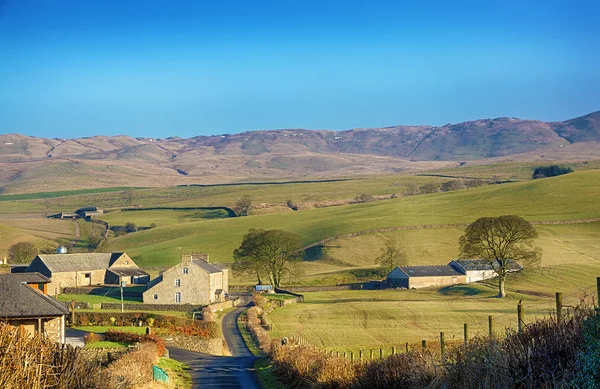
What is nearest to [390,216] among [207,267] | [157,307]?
[207,267]

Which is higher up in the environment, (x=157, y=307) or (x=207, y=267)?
(x=207, y=267)

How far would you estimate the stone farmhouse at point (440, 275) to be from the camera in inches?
3440

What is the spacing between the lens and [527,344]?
1398 cm

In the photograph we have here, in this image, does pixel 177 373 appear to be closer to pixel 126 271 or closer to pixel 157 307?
pixel 157 307

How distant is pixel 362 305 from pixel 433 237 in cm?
4187

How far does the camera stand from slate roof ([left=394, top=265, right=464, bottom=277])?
3484 inches

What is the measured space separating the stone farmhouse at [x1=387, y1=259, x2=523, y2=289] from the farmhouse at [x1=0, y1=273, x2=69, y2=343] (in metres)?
57.3

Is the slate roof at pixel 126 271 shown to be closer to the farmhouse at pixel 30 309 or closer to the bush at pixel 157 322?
the bush at pixel 157 322

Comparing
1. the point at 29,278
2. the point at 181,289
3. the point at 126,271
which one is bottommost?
the point at 181,289

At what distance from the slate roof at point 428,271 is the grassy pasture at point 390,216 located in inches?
533

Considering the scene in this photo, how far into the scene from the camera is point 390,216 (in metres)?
127

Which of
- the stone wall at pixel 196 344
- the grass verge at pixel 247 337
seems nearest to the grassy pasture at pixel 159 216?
the grass verge at pixel 247 337

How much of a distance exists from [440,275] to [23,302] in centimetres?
6174

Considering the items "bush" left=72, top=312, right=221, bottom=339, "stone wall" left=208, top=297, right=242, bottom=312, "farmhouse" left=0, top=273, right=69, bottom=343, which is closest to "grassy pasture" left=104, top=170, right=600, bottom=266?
"stone wall" left=208, top=297, right=242, bottom=312
